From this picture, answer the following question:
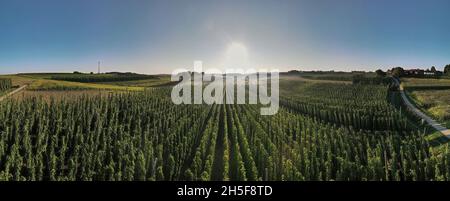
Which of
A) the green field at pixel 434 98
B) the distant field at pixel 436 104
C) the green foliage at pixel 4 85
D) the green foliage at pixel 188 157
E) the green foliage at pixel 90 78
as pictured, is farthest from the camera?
the green foliage at pixel 90 78

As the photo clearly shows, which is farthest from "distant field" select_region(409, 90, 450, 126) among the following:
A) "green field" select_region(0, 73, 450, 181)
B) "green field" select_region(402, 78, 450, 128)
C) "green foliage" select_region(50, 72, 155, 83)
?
"green foliage" select_region(50, 72, 155, 83)

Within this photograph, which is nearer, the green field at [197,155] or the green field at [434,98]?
the green field at [197,155]

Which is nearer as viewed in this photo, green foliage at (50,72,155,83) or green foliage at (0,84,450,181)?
green foliage at (0,84,450,181)

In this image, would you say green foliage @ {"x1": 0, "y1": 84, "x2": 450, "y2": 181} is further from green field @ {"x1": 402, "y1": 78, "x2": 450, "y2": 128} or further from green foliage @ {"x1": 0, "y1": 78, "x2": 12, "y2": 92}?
green foliage @ {"x1": 0, "y1": 78, "x2": 12, "y2": 92}

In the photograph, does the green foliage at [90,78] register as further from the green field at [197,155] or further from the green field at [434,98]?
the green field at [434,98]

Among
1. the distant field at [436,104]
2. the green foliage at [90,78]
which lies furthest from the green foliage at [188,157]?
the green foliage at [90,78]

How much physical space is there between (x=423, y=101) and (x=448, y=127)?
502 inches

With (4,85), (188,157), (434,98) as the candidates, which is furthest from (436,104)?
(4,85)

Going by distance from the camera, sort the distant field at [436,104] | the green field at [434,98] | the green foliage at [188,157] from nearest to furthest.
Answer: the green foliage at [188,157]
the distant field at [436,104]
the green field at [434,98]

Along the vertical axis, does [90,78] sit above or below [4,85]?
above

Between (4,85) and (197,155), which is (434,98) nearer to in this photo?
(197,155)

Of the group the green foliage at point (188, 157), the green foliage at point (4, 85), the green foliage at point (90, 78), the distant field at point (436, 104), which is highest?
the green foliage at point (90, 78)
